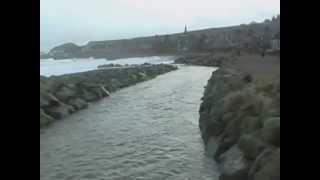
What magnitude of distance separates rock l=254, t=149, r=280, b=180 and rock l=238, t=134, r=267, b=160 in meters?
0.85

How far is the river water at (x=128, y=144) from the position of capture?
8508 millimetres

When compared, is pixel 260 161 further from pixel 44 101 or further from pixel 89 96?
pixel 89 96

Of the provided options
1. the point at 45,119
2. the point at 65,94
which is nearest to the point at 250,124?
the point at 45,119

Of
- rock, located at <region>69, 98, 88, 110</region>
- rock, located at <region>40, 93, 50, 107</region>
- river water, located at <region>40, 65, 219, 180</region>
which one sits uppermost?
rock, located at <region>40, 93, 50, 107</region>

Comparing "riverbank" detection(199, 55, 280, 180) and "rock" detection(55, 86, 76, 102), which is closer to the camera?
"riverbank" detection(199, 55, 280, 180)

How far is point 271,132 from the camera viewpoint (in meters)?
6.84

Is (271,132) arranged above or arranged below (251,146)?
above

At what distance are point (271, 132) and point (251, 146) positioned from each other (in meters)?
0.44

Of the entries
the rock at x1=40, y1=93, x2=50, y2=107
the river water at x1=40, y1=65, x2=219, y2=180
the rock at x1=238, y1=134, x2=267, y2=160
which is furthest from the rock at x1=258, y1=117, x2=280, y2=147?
the rock at x1=40, y1=93, x2=50, y2=107

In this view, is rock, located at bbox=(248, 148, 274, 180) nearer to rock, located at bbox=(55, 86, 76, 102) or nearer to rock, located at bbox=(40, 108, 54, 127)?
rock, located at bbox=(40, 108, 54, 127)

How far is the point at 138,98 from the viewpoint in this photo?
20.6m

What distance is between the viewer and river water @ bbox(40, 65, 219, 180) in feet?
27.9

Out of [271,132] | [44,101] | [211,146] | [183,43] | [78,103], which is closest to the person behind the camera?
[271,132]
